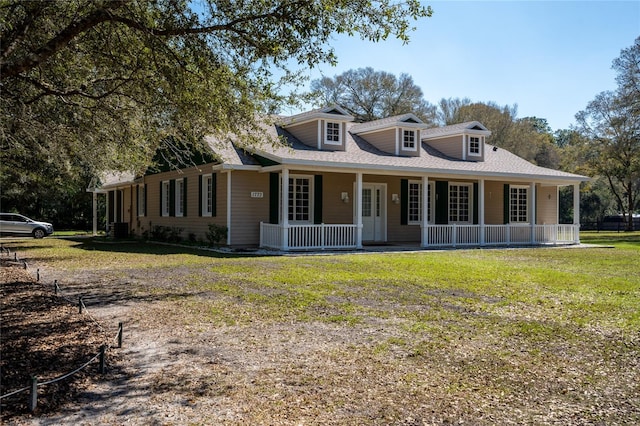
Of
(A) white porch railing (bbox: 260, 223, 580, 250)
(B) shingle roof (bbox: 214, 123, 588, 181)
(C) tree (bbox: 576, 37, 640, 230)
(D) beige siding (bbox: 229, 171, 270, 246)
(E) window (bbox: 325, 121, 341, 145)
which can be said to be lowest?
(A) white porch railing (bbox: 260, 223, 580, 250)

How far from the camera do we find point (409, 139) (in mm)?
21703

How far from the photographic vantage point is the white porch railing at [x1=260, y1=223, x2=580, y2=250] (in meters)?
Answer: 17.0

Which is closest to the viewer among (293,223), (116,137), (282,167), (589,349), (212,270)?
(589,349)

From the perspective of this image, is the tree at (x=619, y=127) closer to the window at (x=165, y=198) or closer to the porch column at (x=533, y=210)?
the porch column at (x=533, y=210)

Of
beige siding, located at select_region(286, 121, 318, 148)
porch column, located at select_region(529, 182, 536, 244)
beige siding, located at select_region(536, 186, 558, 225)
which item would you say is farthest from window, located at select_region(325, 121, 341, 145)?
beige siding, located at select_region(536, 186, 558, 225)

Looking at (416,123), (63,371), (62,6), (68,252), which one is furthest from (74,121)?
(416,123)

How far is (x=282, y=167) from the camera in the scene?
16297 mm

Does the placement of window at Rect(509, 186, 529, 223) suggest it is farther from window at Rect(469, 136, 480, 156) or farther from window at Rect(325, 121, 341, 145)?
window at Rect(325, 121, 341, 145)

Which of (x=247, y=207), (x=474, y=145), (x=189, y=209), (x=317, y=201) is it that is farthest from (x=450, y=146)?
(x=189, y=209)

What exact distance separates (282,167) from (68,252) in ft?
23.3

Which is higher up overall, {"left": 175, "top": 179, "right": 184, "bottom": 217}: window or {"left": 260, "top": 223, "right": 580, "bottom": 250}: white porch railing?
{"left": 175, "top": 179, "right": 184, "bottom": 217}: window

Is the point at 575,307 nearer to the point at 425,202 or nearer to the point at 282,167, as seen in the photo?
the point at 282,167

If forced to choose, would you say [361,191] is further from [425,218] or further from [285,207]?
[285,207]

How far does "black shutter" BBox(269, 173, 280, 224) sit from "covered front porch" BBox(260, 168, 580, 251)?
5.1 inches
